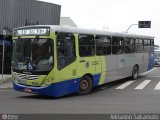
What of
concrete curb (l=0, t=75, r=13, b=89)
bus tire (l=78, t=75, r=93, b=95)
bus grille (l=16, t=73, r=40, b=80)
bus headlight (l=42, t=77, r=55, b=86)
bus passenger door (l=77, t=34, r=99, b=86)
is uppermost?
bus passenger door (l=77, t=34, r=99, b=86)

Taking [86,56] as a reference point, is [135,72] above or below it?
below

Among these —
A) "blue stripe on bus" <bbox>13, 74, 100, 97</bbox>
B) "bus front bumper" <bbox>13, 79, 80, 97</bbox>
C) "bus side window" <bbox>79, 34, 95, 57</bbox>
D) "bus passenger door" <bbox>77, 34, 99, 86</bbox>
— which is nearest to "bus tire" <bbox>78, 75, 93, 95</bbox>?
"bus passenger door" <bbox>77, 34, 99, 86</bbox>

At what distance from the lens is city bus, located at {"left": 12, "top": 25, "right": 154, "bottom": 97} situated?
49.4 feet

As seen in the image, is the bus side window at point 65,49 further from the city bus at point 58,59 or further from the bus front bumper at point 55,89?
the bus front bumper at point 55,89

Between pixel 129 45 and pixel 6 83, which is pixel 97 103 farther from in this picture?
pixel 6 83

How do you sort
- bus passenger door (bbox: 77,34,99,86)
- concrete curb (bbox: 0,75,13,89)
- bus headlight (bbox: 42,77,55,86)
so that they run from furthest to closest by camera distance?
concrete curb (bbox: 0,75,13,89)
bus passenger door (bbox: 77,34,99,86)
bus headlight (bbox: 42,77,55,86)

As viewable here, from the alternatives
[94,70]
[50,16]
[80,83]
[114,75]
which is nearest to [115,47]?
[114,75]

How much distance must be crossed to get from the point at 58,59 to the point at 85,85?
2.49 m

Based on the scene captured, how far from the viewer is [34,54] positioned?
50.2ft

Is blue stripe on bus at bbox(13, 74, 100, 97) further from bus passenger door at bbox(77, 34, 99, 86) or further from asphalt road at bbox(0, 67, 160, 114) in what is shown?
bus passenger door at bbox(77, 34, 99, 86)

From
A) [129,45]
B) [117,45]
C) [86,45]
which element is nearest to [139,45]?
[129,45]

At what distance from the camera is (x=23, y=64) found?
15.6 meters

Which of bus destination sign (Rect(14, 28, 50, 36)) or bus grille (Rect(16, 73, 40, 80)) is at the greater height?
bus destination sign (Rect(14, 28, 50, 36))

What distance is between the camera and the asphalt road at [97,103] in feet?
39.4
